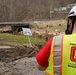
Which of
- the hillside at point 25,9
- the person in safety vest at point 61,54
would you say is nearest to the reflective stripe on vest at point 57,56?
the person in safety vest at point 61,54

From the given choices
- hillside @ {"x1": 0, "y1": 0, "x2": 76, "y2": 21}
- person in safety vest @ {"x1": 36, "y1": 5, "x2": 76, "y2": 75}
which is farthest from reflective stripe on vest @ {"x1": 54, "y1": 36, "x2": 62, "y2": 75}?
hillside @ {"x1": 0, "y1": 0, "x2": 76, "y2": 21}

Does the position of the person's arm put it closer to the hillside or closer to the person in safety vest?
the person in safety vest

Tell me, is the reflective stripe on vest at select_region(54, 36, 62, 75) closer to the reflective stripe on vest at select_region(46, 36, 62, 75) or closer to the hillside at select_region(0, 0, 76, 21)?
the reflective stripe on vest at select_region(46, 36, 62, 75)

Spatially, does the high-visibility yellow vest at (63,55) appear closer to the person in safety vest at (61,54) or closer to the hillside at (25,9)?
the person in safety vest at (61,54)

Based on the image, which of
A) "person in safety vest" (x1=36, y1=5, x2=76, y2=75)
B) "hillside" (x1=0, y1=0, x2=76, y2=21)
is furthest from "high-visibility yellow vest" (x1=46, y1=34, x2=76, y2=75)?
"hillside" (x1=0, y1=0, x2=76, y2=21)

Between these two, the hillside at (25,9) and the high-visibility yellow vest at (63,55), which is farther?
the hillside at (25,9)

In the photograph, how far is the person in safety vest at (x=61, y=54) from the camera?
2271 mm

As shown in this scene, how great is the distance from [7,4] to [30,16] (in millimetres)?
2929

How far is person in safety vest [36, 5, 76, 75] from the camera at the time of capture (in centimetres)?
227

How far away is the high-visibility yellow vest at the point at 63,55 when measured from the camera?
7.44 feet

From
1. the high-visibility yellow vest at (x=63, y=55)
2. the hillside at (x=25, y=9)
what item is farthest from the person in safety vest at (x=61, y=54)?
the hillside at (x=25, y=9)

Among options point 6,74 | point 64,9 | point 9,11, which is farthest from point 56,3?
point 6,74

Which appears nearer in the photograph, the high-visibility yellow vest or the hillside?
the high-visibility yellow vest

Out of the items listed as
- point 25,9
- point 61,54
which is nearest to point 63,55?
point 61,54
